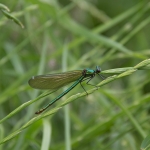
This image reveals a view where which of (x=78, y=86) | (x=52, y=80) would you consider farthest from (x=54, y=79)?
(x=78, y=86)

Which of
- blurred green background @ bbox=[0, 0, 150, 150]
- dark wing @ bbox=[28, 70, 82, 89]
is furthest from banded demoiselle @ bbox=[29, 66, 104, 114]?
blurred green background @ bbox=[0, 0, 150, 150]

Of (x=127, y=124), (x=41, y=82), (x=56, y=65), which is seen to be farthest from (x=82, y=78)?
(x=56, y=65)

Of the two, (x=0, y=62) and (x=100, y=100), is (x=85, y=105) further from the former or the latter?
(x=0, y=62)

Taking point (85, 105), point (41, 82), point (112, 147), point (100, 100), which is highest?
point (85, 105)

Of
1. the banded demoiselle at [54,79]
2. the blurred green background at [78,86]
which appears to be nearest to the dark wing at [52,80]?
the banded demoiselle at [54,79]

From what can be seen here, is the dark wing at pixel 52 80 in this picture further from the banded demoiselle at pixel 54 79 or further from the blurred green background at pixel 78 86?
the blurred green background at pixel 78 86

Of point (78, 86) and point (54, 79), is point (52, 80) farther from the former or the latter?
point (78, 86)

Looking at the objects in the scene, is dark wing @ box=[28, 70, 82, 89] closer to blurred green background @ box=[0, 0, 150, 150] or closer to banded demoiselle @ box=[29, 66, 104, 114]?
banded demoiselle @ box=[29, 66, 104, 114]
